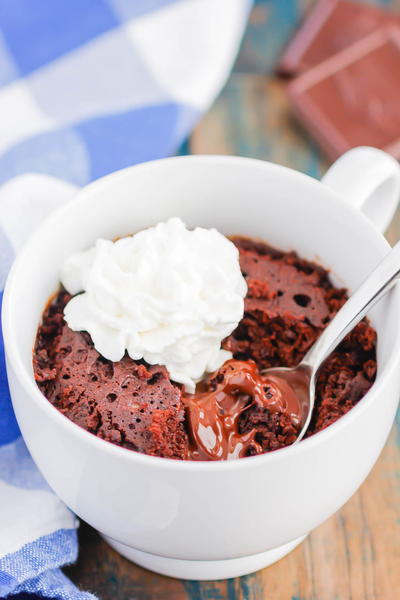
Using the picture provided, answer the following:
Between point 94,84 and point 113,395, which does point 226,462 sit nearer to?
point 113,395

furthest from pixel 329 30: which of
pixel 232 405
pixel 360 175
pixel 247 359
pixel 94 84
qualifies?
pixel 232 405

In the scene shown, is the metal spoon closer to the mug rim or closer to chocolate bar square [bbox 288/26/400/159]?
the mug rim

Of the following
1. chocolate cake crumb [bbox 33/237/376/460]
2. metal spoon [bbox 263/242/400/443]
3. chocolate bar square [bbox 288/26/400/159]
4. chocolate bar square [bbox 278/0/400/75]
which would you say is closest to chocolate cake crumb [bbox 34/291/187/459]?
chocolate cake crumb [bbox 33/237/376/460]

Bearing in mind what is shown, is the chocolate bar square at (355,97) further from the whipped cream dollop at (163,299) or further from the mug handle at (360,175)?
the whipped cream dollop at (163,299)

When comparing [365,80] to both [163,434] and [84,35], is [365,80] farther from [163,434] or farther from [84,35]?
[163,434]

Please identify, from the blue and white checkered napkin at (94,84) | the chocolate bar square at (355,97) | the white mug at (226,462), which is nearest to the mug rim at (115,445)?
the white mug at (226,462)

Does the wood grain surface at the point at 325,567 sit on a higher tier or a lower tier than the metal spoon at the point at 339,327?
lower

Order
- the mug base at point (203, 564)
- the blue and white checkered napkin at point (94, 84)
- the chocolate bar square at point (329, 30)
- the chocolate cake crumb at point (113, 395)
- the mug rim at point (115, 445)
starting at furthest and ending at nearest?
the chocolate bar square at point (329, 30)
the blue and white checkered napkin at point (94, 84)
the mug base at point (203, 564)
the chocolate cake crumb at point (113, 395)
the mug rim at point (115, 445)
